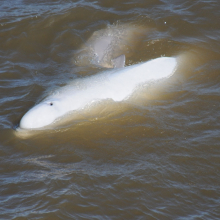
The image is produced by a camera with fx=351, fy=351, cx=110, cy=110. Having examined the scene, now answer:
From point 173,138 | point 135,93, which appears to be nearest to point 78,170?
point 173,138

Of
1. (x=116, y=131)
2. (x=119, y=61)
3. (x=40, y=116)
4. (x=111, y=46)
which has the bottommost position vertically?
(x=116, y=131)

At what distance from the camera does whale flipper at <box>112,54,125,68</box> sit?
811 cm

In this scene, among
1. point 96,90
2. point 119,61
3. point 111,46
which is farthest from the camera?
point 111,46

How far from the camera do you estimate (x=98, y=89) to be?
7.09 metres

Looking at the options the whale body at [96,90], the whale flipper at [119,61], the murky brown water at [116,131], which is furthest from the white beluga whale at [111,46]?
the whale body at [96,90]

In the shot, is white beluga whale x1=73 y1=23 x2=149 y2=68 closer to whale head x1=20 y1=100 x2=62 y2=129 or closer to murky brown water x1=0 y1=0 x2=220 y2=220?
murky brown water x1=0 y1=0 x2=220 y2=220

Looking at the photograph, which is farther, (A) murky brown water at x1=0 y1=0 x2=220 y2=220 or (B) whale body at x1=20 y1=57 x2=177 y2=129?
(B) whale body at x1=20 y1=57 x2=177 y2=129

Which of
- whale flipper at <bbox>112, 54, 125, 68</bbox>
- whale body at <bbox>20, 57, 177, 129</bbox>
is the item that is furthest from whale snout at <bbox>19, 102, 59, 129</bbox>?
whale flipper at <bbox>112, 54, 125, 68</bbox>

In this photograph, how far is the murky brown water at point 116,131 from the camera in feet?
15.8

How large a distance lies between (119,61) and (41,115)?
8.60 ft

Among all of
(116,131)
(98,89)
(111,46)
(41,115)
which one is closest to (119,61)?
(111,46)

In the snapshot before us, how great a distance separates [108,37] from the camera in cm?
942

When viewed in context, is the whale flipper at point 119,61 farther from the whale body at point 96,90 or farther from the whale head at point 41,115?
the whale head at point 41,115

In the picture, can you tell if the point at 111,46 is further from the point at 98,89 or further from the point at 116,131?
the point at 116,131
